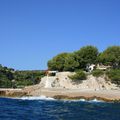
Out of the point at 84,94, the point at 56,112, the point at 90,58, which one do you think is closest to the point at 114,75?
the point at 90,58

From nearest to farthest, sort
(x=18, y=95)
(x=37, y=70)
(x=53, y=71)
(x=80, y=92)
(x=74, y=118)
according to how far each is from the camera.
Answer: (x=74, y=118) < (x=80, y=92) < (x=18, y=95) < (x=53, y=71) < (x=37, y=70)

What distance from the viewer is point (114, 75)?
3484 inches

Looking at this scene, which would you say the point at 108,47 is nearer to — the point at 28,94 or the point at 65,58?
the point at 65,58

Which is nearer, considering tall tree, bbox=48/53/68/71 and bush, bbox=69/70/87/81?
bush, bbox=69/70/87/81

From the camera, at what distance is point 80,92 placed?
81250mm

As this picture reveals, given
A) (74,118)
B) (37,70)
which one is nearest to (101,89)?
(74,118)

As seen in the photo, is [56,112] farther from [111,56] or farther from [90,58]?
[90,58]

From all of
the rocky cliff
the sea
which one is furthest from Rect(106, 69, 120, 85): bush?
the sea

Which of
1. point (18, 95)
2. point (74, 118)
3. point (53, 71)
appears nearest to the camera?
point (74, 118)

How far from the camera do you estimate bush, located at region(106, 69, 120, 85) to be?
87750 millimetres

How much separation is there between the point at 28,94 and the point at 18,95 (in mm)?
2169

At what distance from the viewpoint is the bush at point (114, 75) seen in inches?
3455

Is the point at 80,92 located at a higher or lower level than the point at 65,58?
lower

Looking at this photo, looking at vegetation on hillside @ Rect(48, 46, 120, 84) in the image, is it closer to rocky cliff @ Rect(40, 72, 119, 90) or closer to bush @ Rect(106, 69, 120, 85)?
bush @ Rect(106, 69, 120, 85)
